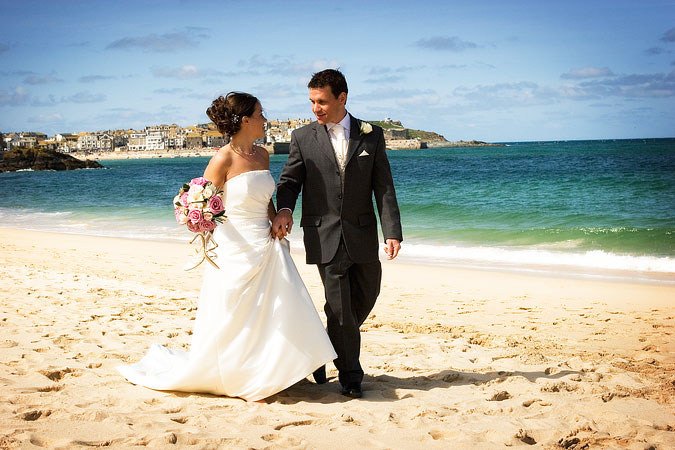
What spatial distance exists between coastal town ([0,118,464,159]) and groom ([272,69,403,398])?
142m

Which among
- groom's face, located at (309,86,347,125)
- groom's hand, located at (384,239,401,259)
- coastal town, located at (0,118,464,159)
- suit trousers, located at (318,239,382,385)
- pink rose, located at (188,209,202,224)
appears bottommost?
suit trousers, located at (318,239,382,385)

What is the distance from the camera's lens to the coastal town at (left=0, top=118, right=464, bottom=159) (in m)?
154

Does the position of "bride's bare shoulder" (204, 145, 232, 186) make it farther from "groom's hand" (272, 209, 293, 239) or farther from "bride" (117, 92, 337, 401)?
"groom's hand" (272, 209, 293, 239)

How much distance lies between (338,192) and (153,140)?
175115 millimetres

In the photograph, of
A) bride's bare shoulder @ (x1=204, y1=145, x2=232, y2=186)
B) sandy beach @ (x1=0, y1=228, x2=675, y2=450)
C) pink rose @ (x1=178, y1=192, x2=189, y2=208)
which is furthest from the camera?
bride's bare shoulder @ (x1=204, y1=145, x2=232, y2=186)

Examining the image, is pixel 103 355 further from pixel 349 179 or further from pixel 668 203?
pixel 668 203

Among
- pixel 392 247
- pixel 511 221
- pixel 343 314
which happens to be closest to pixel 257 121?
pixel 392 247

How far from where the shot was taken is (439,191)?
29.5 meters

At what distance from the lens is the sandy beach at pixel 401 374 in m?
3.29

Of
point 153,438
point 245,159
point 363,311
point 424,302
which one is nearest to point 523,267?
point 424,302

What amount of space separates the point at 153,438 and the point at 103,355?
1.90 meters

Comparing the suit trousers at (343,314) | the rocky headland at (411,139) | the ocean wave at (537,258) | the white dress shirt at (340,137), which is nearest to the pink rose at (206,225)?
the suit trousers at (343,314)

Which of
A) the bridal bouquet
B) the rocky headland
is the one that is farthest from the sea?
the rocky headland

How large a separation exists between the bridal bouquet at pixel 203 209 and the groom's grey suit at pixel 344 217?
1.68ft
